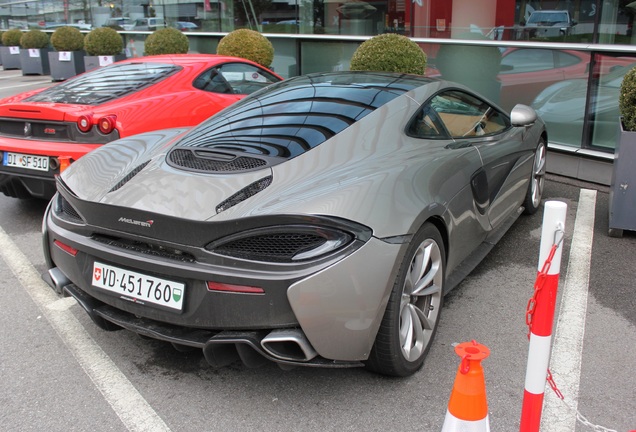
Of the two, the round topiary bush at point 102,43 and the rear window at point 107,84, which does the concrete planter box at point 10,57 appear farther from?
the rear window at point 107,84

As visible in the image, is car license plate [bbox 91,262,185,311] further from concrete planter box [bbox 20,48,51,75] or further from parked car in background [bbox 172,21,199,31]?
concrete planter box [bbox 20,48,51,75]

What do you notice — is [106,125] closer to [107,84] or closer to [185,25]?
[107,84]

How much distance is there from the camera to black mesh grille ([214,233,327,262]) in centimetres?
239

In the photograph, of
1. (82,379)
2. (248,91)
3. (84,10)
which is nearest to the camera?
(82,379)

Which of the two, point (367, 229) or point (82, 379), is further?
point (82, 379)

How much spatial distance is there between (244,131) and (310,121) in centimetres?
36

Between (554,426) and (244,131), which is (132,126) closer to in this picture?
(244,131)

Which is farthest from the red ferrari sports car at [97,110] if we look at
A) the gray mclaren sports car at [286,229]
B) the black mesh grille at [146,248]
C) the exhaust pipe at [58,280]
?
the black mesh grille at [146,248]

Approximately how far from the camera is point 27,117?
4992 millimetres

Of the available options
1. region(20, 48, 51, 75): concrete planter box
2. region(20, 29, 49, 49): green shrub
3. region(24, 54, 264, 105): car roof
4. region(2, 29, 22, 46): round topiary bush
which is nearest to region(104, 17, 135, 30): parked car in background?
region(20, 29, 49, 49): green shrub

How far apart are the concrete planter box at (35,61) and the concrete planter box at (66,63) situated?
1798mm

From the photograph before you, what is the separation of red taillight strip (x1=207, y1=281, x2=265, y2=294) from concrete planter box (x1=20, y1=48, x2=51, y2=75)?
707 inches

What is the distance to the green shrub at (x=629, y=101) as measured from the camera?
15.5 feet

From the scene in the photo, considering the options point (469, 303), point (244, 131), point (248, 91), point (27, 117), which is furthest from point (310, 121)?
point (248, 91)
